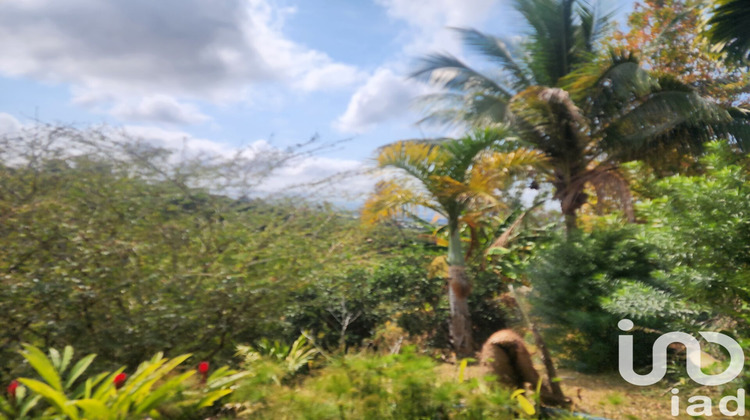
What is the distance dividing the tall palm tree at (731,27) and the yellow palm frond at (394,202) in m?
4.81

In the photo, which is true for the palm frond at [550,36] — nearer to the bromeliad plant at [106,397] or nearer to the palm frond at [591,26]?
the palm frond at [591,26]

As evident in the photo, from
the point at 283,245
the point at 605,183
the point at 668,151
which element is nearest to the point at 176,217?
the point at 283,245

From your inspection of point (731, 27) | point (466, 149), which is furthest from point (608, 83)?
point (466, 149)

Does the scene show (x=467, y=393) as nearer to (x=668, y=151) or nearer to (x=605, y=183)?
(x=605, y=183)

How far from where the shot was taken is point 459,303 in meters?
6.27

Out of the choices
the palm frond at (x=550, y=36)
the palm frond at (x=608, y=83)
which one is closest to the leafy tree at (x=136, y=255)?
the palm frond at (x=608, y=83)

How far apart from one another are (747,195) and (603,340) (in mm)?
2440

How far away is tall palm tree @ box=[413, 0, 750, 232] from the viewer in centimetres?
849

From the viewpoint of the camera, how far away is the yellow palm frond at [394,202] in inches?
252

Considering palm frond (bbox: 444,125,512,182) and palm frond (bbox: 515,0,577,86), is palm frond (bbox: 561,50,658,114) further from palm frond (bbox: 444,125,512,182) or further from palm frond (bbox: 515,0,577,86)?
palm frond (bbox: 444,125,512,182)

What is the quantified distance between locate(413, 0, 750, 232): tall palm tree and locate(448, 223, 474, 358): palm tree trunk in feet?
10.3

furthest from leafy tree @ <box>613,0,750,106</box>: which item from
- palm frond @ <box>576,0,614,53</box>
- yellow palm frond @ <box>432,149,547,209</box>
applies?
yellow palm frond @ <box>432,149,547,209</box>

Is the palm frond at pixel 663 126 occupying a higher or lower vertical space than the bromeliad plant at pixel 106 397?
higher

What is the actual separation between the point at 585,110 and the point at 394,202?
561cm
